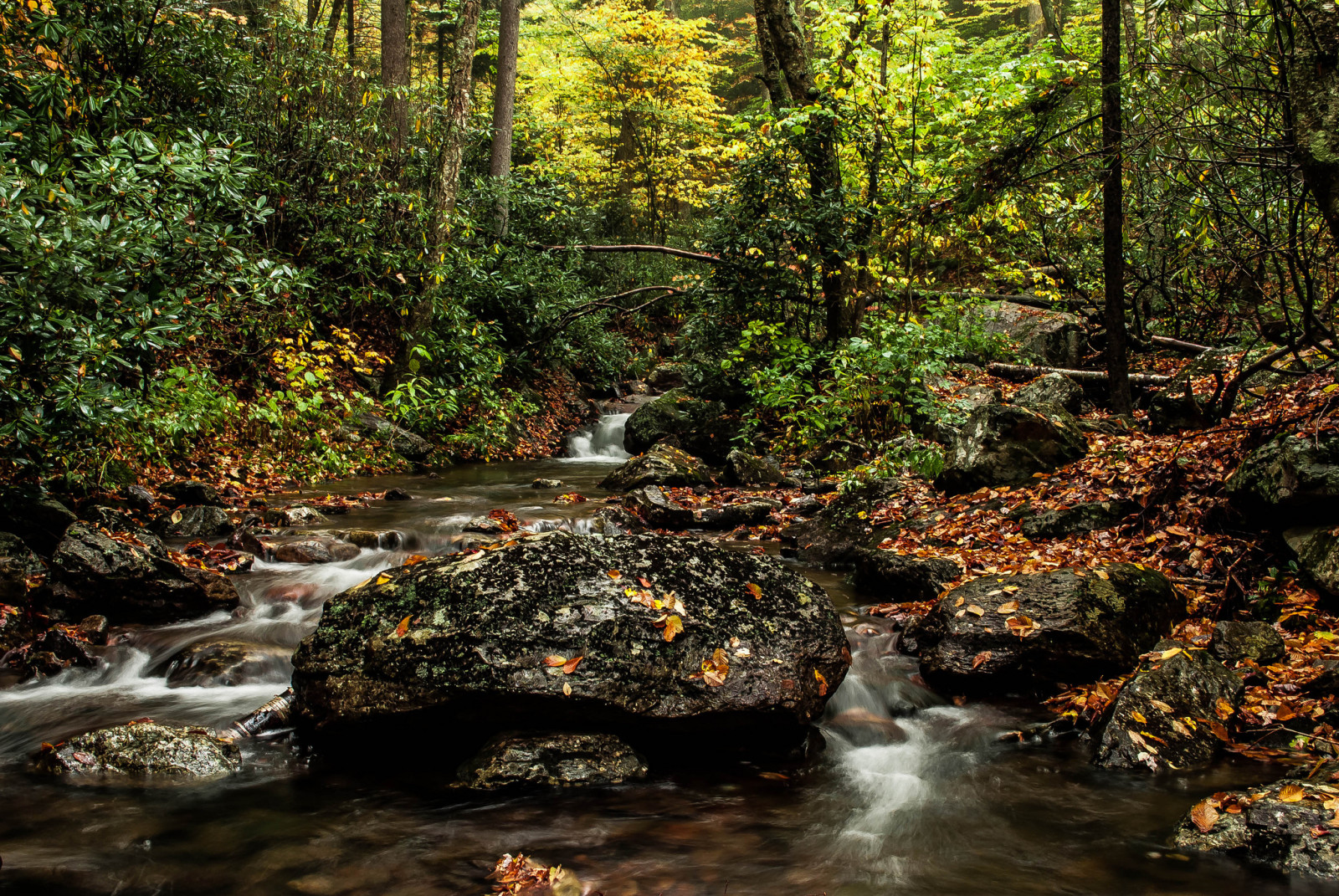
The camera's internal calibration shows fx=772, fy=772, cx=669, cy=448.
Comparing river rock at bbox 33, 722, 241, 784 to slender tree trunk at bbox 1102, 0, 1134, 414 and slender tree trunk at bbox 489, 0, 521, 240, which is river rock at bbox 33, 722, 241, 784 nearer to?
slender tree trunk at bbox 1102, 0, 1134, 414

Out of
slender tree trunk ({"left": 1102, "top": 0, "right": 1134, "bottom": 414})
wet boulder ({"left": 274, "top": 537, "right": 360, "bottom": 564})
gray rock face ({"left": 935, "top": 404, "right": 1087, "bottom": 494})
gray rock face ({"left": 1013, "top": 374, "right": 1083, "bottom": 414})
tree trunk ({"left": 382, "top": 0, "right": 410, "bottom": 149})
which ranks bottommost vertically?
wet boulder ({"left": 274, "top": 537, "right": 360, "bottom": 564})

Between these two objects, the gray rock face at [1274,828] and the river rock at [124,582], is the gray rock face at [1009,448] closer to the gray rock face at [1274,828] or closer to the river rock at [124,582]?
the gray rock face at [1274,828]

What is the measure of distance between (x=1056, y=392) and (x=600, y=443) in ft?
26.6

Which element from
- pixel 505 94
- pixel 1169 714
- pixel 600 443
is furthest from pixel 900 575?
pixel 505 94

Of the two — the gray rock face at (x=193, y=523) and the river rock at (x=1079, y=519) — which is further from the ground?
the gray rock face at (x=193, y=523)

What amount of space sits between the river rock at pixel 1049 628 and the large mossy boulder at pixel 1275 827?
1453mm

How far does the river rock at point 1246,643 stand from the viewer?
4.57 metres

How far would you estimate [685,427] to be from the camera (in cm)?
1347

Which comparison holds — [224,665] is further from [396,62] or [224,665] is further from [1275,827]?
[396,62]

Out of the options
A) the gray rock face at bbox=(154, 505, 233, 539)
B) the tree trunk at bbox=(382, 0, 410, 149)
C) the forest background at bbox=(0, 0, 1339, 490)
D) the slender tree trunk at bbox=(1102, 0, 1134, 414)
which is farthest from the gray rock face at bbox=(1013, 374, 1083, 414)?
the tree trunk at bbox=(382, 0, 410, 149)

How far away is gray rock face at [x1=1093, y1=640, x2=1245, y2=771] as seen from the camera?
13.1ft

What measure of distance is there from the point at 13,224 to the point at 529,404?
986cm

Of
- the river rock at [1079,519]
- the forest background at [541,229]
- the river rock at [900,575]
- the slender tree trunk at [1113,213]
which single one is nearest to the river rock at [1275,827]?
the river rock at [900,575]

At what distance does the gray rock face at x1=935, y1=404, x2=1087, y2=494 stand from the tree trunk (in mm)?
9855
